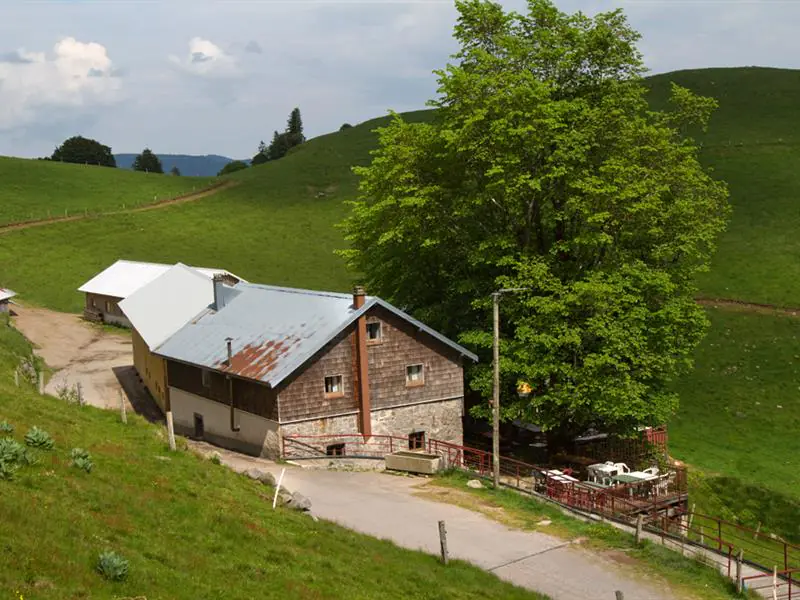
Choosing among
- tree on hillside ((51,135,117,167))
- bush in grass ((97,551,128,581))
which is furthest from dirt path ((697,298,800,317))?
tree on hillside ((51,135,117,167))

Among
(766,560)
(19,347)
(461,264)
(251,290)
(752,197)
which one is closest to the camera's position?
(766,560)

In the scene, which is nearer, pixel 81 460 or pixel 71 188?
pixel 81 460

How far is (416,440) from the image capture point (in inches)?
1655

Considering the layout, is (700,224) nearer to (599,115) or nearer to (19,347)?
(599,115)

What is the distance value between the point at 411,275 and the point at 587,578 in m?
24.5

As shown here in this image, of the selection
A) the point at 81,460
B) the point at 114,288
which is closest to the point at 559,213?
the point at 81,460

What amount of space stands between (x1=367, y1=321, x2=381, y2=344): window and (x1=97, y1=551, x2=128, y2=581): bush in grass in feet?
88.7

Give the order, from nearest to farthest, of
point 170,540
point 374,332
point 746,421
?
point 170,540, point 374,332, point 746,421

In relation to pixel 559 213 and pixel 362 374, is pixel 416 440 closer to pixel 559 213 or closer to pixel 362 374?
pixel 362 374

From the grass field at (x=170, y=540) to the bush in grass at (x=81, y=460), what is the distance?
0.19m

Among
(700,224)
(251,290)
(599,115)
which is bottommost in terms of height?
(251,290)

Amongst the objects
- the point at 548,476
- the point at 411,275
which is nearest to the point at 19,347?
the point at 411,275

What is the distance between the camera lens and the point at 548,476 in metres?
35.3

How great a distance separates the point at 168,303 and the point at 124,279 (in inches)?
1023
